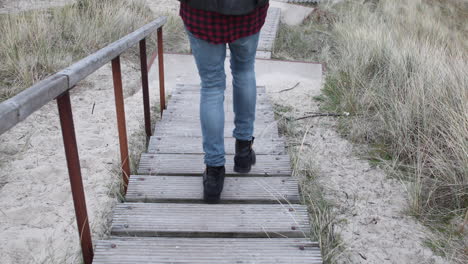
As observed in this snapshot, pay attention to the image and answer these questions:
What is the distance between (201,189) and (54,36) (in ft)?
11.7

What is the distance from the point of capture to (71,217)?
6.47ft

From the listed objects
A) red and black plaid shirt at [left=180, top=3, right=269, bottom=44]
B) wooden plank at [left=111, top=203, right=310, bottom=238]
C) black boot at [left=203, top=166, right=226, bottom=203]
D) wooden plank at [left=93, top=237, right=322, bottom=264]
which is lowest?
wooden plank at [left=111, top=203, right=310, bottom=238]

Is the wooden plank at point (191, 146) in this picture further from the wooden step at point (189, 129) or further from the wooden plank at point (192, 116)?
the wooden plank at point (192, 116)

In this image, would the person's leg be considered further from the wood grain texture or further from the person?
the wood grain texture

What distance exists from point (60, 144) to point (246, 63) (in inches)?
66.5

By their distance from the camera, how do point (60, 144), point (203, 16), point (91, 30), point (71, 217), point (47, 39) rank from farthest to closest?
1. point (91, 30)
2. point (47, 39)
3. point (60, 144)
4. point (71, 217)
5. point (203, 16)

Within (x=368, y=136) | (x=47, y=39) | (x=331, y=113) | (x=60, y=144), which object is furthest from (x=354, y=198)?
(x=47, y=39)

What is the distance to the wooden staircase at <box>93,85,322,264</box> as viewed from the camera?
1533mm

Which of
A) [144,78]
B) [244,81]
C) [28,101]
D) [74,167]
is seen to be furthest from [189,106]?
[28,101]

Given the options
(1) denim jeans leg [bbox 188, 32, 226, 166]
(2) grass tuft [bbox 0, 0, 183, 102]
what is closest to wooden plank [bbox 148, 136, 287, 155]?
(1) denim jeans leg [bbox 188, 32, 226, 166]

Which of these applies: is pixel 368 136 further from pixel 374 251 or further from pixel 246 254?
pixel 246 254

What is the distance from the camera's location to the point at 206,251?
1.55 metres

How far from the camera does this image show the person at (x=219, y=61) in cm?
153

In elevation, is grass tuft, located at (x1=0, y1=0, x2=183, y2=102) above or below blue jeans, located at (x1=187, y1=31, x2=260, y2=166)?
below
